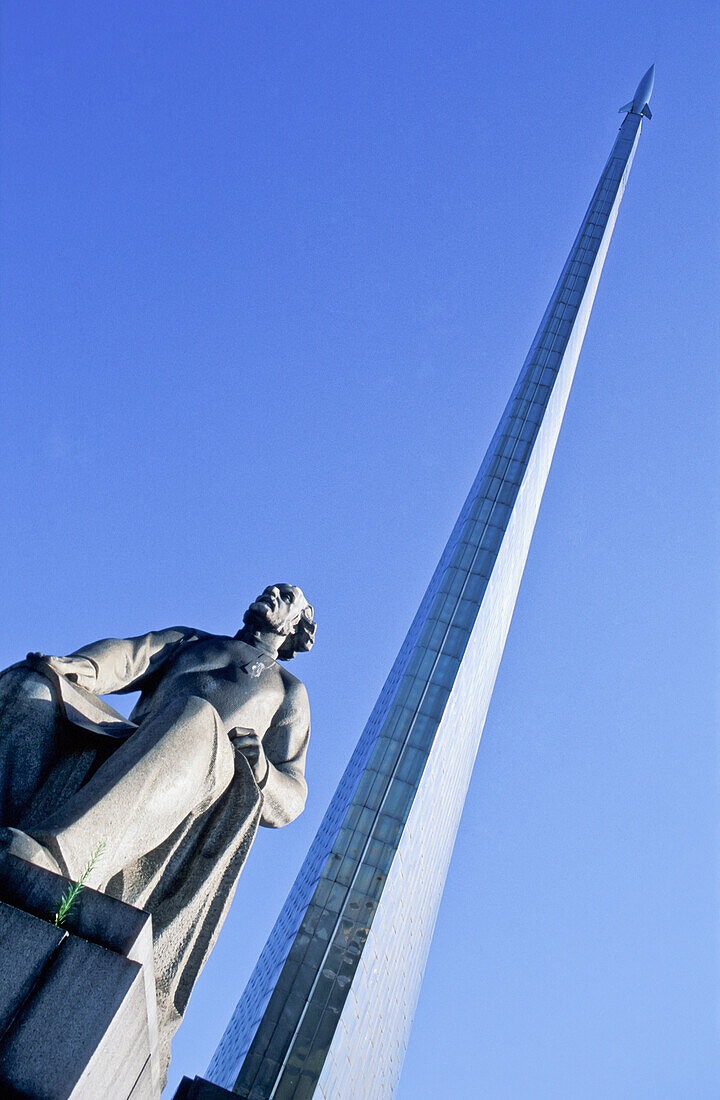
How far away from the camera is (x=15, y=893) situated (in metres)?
3.45

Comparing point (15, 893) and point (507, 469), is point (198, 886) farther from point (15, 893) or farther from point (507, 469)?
point (507, 469)

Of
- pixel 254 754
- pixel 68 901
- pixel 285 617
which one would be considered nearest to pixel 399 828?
pixel 285 617

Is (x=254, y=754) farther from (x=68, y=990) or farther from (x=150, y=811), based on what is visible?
(x=68, y=990)

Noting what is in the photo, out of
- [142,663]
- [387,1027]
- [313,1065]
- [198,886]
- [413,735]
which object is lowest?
[198,886]

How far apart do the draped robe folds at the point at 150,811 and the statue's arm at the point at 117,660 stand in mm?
23

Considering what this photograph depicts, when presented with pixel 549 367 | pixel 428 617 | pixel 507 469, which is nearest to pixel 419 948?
pixel 428 617

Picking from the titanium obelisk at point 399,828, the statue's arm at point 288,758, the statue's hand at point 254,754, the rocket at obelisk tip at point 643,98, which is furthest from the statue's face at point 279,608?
the rocket at obelisk tip at point 643,98

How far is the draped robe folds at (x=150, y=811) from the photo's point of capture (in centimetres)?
455

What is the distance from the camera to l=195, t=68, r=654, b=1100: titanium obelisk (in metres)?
37.9

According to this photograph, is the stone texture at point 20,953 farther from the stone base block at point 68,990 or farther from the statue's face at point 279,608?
the statue's face at point 279,608

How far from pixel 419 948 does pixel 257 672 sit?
53.4 metres

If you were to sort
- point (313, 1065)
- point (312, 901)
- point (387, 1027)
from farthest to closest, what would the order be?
point (387, 1027), point (312, 901), point (313, 1065)

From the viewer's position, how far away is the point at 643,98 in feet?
310

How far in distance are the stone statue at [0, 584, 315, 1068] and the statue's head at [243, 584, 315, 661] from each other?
734mm
